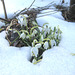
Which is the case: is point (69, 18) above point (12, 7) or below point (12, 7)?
below

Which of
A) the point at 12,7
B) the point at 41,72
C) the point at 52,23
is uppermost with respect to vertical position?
the point at 12,7

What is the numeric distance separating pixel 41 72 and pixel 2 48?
435 mm

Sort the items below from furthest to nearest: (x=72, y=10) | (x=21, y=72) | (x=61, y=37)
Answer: (x=72, y=10) < (x=61, y=37) < (x=21, y=72)

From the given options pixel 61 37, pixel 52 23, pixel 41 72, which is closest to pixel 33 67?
pixel 41 72

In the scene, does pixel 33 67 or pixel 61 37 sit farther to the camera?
pixel 61 37

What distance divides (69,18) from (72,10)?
0.14 meters

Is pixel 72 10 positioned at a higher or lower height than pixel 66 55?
higher

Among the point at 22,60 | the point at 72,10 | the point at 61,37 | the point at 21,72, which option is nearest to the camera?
the point at 21,72

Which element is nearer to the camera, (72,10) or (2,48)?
(2,48)

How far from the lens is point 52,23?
5.13 feet

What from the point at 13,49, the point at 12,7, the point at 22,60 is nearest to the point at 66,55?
the point at 22,60

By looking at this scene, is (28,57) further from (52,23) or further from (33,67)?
(52,23)

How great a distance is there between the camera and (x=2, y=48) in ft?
3.40

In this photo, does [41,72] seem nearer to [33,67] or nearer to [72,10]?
[33,67]
